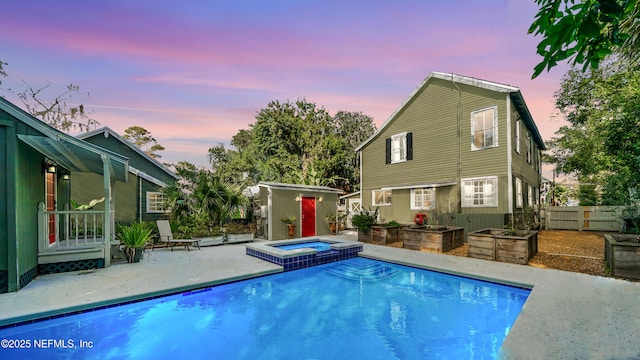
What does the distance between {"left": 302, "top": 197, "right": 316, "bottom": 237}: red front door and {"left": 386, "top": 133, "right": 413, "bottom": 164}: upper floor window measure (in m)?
4.79

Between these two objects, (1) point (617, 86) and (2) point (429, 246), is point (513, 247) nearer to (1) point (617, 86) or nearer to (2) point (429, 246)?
(2) point (429, 246)

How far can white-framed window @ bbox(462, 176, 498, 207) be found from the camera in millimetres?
10942

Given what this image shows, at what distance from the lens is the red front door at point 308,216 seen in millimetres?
13219

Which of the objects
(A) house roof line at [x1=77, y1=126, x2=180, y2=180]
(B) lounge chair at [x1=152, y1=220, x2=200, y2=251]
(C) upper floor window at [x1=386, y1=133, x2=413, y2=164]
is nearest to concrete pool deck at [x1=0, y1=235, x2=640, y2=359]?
(B) lounge chair at [x1=152, y1=220, x2=200, y2=251]

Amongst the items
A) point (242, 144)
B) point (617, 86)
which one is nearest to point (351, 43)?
point (617, 86)

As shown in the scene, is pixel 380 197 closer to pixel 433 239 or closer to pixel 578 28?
pixel 433 239

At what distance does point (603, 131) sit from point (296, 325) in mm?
13576

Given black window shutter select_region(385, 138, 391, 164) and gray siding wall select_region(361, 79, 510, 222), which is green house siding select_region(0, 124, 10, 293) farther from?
black window shutter select_region(385, 138, 391, 164)

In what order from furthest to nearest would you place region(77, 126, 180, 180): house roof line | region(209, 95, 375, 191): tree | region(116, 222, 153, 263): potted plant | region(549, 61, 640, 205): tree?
region(209, 95, 375, 191): tree
region(77, 126, 180, 180): house roof line
region(549, 61, 640, 205): tree
region(116, 222, 153, 263): potted plant

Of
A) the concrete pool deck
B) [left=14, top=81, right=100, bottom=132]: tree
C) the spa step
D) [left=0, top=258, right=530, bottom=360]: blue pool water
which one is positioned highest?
[left=14, top=81, right=100, bottom=132]: tree

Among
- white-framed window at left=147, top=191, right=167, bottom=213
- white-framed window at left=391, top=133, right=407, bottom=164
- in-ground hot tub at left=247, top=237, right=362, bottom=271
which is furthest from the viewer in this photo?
white-framed window at left=391, top=133, right=407, bottom=164

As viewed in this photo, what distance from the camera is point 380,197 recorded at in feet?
49.4

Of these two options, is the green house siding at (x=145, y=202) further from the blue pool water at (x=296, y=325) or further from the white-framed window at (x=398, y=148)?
the white-framed window at (x=398, y=148)

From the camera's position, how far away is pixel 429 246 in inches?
365
